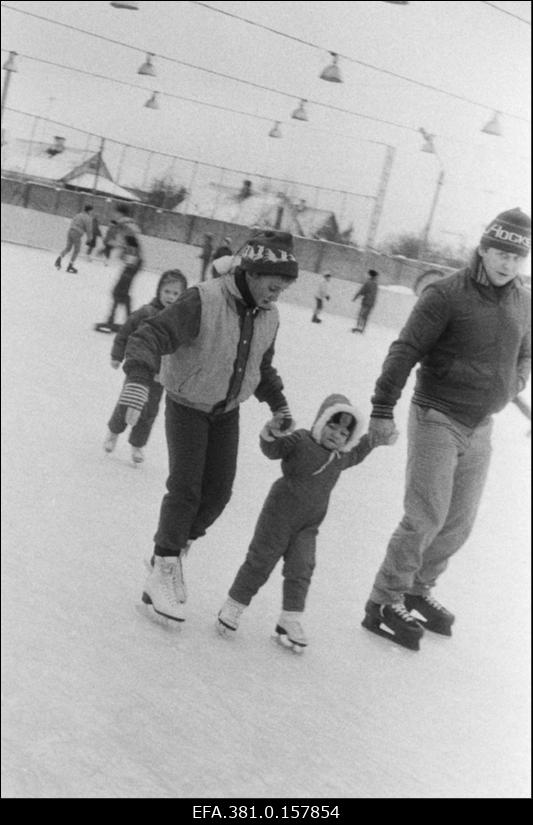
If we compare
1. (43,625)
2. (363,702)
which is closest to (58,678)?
(43,625)

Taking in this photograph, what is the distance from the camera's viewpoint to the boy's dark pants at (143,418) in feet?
3.13

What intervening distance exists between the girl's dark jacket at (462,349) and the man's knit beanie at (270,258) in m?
0.10

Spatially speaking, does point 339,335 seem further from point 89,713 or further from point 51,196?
point 89,713

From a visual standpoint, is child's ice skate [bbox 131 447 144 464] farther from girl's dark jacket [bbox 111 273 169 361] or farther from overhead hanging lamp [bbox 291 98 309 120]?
overhead hanging lamp [bbox 291 98 309 120]

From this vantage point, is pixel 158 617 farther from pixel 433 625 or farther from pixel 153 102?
pixel 153 102

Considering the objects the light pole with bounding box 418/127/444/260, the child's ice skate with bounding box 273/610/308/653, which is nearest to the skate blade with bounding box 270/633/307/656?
the child's ice skate with bounding box 273/610/308/653

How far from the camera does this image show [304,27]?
1037mm

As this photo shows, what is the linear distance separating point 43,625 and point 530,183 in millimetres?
21908

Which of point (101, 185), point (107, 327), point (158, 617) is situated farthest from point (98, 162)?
point (158, 617)

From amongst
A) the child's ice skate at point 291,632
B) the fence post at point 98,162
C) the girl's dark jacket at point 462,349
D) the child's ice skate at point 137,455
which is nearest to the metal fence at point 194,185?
the fence post at point 98,162

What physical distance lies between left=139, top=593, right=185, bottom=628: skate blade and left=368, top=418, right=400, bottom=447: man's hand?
21cm

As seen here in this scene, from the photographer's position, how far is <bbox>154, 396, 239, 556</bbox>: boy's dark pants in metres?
0.96

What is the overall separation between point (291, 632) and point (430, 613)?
0.46 feet

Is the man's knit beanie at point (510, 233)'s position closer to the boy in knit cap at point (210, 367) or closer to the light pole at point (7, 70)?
the boy in knit cap at point (210, 367)
